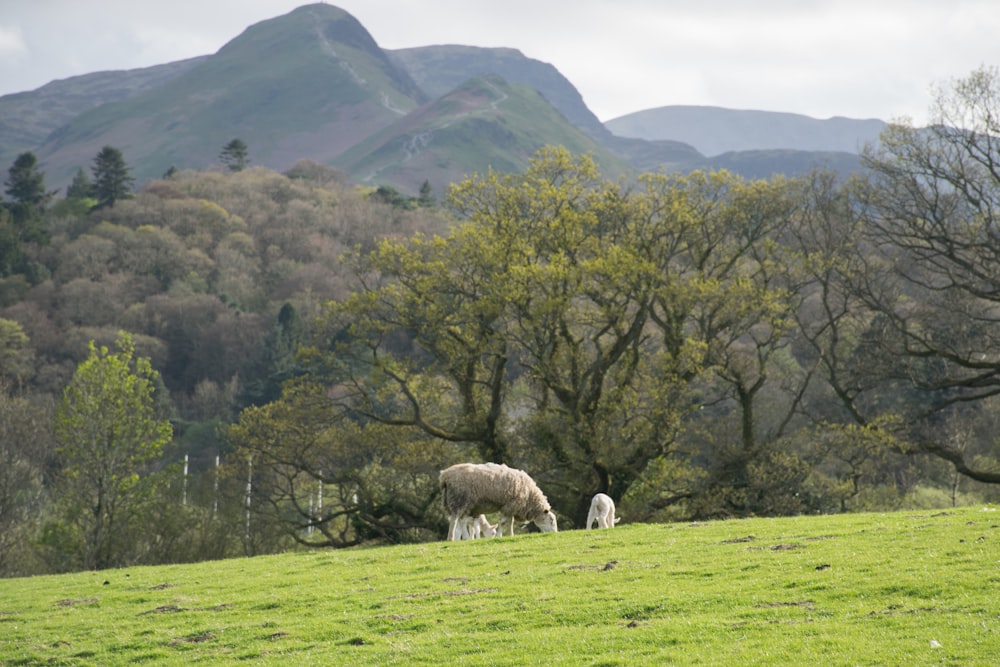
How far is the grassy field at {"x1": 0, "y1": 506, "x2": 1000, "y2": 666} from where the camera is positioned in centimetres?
1302

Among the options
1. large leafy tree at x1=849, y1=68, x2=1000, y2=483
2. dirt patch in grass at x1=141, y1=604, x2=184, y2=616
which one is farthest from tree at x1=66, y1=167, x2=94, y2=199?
dirt patch in grass at x1=141, y1=604, x2=184, y2=616

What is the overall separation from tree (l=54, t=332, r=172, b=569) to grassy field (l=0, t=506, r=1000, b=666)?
54.4ft

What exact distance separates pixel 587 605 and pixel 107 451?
29306mm

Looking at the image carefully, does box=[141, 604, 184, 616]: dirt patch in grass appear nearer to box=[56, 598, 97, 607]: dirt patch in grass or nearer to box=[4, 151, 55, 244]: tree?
box=[56, 598, 97, 607]: dirt patch in grass

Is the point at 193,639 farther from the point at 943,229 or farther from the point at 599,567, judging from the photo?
the point at 943,229

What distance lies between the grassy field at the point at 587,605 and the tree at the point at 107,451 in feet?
54.4

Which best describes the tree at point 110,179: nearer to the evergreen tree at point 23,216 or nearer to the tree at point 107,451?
the evergreen tree at point 23,216

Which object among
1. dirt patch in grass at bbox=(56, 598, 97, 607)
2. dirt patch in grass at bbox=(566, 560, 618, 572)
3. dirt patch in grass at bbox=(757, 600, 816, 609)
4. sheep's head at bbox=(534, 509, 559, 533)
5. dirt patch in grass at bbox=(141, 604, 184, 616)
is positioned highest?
dirt patch in grass at bbox=(757, 600, 816, 609)

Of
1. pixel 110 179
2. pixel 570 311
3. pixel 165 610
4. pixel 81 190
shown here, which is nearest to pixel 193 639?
pixel 165 610

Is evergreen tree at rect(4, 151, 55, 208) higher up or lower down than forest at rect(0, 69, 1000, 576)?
higher up

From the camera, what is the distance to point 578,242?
41.2 meters

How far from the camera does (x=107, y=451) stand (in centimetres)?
4028

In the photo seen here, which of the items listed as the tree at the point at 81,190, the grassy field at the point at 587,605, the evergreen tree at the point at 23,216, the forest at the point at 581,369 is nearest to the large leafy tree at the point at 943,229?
the forest at the point at 581,369

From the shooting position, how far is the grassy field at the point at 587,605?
42.7ft
